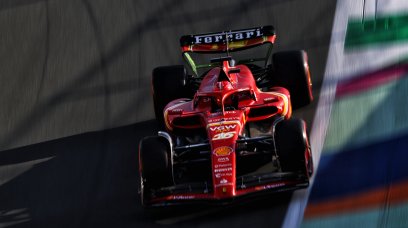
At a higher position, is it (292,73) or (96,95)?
(292,73)

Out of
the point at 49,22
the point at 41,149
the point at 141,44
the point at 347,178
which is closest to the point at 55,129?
the point at 41,149

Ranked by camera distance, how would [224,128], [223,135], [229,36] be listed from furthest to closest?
[229,36] < [224,128] < [223,135]

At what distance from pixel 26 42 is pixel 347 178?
7041 millimetres

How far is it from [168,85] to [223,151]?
2.23 metres

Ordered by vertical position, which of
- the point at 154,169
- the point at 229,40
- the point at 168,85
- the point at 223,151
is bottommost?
the point at 154,169

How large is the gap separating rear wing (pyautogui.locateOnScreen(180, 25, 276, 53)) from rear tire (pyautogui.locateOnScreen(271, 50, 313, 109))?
345mm

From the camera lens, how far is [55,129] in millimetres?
12016

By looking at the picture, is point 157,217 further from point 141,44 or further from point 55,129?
point 141,44

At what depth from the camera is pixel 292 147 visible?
29.6 feet

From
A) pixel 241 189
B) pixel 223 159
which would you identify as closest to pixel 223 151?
pixel 223 159

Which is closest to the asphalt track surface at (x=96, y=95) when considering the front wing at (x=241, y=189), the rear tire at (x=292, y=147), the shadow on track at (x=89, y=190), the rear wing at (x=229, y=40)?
the shadow on track at (x=89, y=190)

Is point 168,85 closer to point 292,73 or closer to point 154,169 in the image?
point 292,73

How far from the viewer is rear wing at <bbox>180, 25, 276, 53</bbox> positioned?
11195 millimetres

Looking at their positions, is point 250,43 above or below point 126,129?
above
